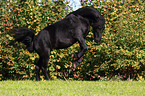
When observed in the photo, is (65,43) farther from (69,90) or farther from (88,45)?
(88,45)

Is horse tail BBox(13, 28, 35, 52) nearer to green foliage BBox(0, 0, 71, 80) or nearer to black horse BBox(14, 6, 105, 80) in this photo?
black horse BBox(14, 6, 105, 80)

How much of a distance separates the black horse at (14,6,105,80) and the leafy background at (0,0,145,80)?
2.26 metres

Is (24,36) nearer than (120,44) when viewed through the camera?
Yes

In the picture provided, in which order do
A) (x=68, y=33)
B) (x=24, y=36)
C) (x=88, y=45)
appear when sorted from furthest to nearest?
(x=88, y=45)
(x=24, y=36)
(x=68, y=33)

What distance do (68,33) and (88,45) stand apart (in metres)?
3.10

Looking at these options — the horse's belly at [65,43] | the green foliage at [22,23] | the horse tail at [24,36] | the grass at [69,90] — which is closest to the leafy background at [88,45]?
the green foliage at [22,23]

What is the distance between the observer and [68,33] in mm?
7148

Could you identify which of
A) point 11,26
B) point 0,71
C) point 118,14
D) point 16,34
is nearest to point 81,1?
point 118,14

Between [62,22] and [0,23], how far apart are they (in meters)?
4.00

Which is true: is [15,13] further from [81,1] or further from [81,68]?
[81,68]

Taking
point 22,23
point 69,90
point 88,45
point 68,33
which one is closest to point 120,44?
point 88,45

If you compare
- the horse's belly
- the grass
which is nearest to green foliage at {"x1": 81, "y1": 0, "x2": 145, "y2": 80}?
the horse's belly

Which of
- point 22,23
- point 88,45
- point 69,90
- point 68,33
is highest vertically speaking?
point 22,23

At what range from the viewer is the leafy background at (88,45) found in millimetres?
9961
